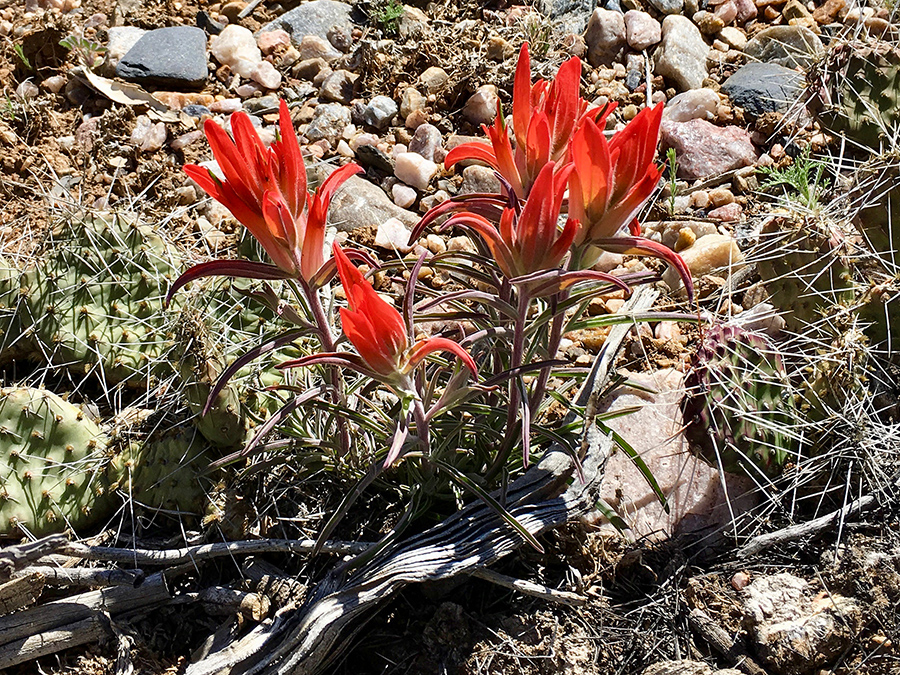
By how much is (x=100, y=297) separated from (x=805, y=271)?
1833 millimetres

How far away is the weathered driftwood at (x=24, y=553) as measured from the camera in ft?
5.67

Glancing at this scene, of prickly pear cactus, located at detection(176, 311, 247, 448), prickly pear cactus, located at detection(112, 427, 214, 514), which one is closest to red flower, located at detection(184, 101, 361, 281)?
prickly pear cactus, located at detection(176, 311, 247, 448)

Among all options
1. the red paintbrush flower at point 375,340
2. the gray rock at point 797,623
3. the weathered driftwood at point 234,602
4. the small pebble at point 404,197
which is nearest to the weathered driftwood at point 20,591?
the weathered driftwood at point 234,602

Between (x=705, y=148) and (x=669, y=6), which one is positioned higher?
(x=669, y=6)

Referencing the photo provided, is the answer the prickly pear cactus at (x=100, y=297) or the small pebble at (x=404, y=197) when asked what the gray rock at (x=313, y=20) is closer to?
the small pebble at (x=404, y=197)

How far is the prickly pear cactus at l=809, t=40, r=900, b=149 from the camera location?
7.41ft

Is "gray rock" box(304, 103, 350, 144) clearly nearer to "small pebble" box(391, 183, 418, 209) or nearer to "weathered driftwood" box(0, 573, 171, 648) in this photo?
"small pebble" box(391, 183, 418, 209)

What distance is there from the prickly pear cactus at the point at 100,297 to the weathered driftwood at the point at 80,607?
53 cm

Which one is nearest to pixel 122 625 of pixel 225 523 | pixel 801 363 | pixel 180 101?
pixel 225 523

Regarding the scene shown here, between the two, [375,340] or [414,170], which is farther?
[414,170]

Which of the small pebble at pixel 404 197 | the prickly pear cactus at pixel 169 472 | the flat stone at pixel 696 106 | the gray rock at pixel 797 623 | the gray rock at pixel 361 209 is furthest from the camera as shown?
the flat stone at pixel 696 106

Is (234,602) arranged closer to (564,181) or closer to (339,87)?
(564,181)

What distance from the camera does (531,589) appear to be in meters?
1.76

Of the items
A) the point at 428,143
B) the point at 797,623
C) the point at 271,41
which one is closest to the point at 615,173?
the point at 797,623
